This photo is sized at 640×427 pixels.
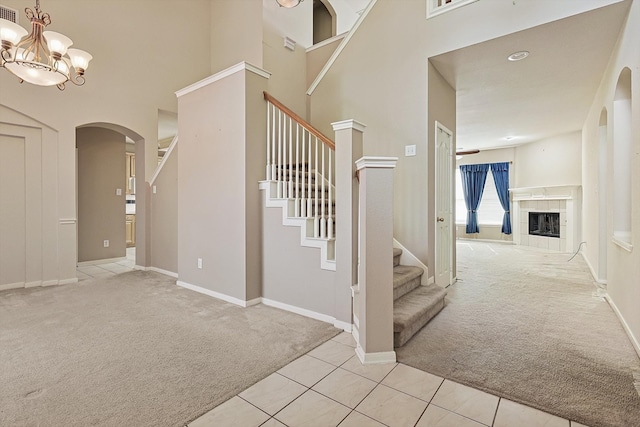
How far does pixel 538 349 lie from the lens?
235 cm

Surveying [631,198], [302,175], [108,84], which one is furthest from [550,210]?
[108,84]

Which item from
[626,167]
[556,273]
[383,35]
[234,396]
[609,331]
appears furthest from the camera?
[556,273]

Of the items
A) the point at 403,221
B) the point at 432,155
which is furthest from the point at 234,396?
the point at 432,155

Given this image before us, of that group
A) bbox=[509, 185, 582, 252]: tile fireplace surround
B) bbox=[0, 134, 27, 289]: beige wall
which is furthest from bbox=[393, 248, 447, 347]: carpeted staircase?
bbox=[509, 185, 582, 252]: tile fireplace surround

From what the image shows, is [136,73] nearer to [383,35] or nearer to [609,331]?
[383,35]

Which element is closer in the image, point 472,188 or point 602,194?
point 602,194

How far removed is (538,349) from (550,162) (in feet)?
23.1

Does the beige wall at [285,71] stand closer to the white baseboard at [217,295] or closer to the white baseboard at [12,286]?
the white baseboard at [217,295]

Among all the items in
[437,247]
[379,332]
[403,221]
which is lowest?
[379,332]

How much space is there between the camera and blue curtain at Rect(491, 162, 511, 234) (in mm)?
8719

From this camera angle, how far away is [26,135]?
4129mm

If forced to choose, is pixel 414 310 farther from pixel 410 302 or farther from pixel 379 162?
pixel 379 162

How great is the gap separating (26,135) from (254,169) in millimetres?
3348

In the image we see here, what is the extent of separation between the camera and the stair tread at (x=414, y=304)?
7.98ft
